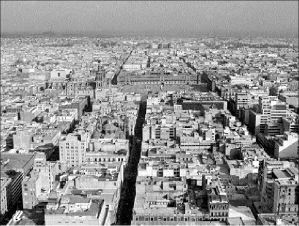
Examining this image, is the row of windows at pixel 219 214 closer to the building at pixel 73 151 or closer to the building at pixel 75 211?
the building at pixel 75 211

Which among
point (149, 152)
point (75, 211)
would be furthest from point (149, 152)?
point (75, 211)

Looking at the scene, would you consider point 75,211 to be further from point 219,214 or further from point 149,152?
point 149,152

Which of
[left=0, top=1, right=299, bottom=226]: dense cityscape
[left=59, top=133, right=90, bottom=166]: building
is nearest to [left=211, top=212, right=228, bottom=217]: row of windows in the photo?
[left=0, top=1, right=299, bottom=226]: dense cityscape

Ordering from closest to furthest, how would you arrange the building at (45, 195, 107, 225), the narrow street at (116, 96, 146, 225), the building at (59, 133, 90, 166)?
1. the building at (45, 195, 107, 225)
2. the narrow street at (116, 96, 146, 225)
3. the building at (59, 133, 90, 166)

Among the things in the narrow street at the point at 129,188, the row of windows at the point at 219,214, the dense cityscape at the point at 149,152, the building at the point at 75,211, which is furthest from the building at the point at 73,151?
the row of windows at the point at 219,214

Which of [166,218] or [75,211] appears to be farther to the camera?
[166,218]

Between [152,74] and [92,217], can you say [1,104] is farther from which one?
[92,217]

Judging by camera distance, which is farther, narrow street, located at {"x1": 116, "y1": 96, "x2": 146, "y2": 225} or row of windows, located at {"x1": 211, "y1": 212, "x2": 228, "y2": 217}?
narrow street, located at {"x1": 116, "y1": 96, "x2": 146, "y2": 225}

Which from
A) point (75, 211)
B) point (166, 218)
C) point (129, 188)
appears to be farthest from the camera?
point (129, 188)

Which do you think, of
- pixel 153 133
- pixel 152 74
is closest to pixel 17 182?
pixel 153 133

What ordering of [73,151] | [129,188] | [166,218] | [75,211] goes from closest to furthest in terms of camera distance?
[75,211]
[166,218]
[129,188]
[73,151]

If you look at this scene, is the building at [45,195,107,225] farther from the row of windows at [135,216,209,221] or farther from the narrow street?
the narrow street
